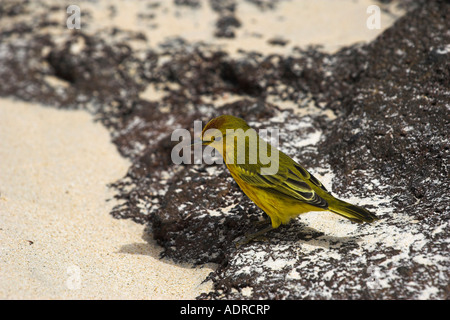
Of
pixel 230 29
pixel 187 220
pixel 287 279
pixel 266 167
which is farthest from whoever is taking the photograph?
pixel 230 29

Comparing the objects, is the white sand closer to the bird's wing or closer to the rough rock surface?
the rough rock surface

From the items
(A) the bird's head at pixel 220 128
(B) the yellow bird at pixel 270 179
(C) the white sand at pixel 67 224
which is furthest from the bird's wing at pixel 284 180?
(C) the white sand at pixel 67 224

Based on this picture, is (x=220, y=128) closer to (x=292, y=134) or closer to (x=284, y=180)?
(x=284, y=180)

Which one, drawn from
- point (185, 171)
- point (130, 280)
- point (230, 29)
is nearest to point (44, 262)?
point (130, 280)

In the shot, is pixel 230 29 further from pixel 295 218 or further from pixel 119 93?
pixel 295 218

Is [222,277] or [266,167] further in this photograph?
[266,167]

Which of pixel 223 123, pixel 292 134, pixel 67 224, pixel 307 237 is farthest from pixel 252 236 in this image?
pixel 67 224

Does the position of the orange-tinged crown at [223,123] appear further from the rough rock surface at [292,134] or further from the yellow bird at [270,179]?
the rough rock surface at [292,134]
